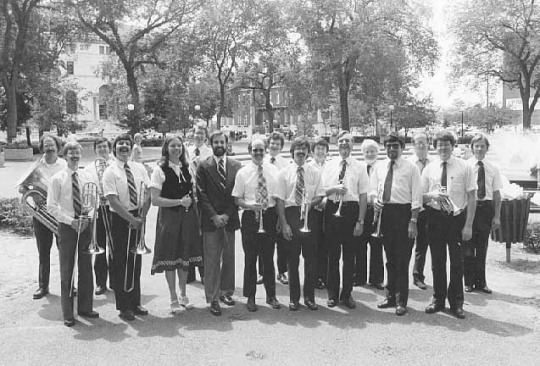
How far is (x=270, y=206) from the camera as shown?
21.5 feet

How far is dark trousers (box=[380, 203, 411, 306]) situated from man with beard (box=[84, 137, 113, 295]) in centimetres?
330

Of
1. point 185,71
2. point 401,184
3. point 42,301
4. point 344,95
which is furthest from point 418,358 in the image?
point 185,71

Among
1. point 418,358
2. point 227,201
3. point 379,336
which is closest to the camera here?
point 418,358

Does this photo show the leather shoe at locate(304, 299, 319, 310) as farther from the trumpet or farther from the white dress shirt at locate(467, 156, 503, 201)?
the white dress shirt at locate(467, 156, 503, 201)

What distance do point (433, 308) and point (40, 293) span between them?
16.6 ft

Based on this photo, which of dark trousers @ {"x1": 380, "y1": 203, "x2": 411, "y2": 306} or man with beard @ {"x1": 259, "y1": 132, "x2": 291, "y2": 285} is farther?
man with beard @ {"x1": 259, "y1": 132, "x2": 291, "y2": 285}

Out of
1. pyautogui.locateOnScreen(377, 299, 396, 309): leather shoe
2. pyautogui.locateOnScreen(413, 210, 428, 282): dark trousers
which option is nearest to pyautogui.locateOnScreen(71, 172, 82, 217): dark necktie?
pyautogui.locateOnScreen(377, 299, 396, 309): leather shoe

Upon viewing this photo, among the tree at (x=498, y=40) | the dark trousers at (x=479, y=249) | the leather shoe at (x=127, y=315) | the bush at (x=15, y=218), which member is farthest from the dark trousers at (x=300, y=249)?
the tree at (x=498, y=40)

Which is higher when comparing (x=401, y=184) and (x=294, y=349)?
(x=401, y=184)

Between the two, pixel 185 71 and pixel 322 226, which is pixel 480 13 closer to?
pixel 185 71

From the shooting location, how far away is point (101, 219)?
6.97m

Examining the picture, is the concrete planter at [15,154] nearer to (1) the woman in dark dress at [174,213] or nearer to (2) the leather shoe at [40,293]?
(2) the leather shoe at [40,293]

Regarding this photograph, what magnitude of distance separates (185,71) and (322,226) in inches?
1557

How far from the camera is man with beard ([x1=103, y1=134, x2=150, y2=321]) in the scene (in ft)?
20.5
